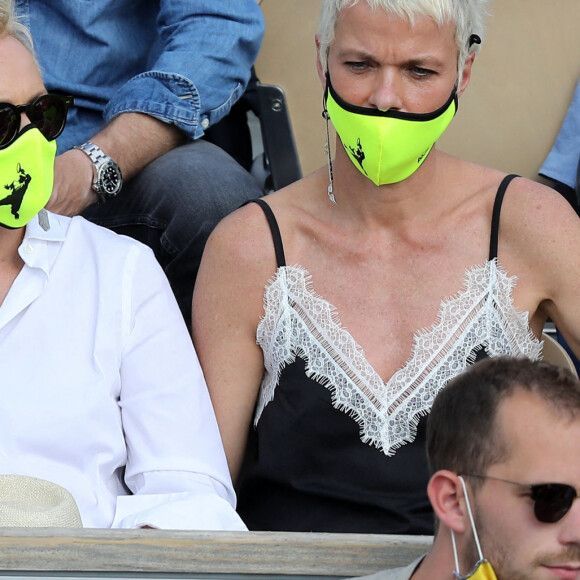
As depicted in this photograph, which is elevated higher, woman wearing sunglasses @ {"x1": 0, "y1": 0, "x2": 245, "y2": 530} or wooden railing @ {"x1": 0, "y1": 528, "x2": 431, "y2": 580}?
wooden railing @ {"x1": 0, "y1": 528, "x2": 431, "y2": 580}

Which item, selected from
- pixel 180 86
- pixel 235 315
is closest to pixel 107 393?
pixel 235 315

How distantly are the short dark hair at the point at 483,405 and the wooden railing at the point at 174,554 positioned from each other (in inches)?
7.0

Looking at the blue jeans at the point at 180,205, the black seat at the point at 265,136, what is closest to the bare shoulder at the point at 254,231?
the blue jeans at the point at 180,205

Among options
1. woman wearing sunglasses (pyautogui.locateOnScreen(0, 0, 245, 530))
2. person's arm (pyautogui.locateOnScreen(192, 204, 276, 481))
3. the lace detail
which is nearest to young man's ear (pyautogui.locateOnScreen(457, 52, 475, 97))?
the lace detail

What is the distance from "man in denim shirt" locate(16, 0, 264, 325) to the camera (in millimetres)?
2496

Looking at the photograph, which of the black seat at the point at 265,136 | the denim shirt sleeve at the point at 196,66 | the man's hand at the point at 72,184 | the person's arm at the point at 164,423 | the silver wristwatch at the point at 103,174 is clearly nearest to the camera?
the person's arm at the point at 164,423

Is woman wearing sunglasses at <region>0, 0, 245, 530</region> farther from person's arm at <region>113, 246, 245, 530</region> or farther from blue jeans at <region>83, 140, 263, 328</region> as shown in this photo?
→ blue jeans at <region>83, 140, 263, 328</region>

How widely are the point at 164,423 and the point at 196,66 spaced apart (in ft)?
3.45

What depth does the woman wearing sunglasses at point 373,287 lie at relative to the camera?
2.11 m

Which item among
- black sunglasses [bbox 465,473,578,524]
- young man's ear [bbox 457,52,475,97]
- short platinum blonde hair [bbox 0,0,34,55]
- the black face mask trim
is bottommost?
black sunglasses [bbox 465,473,578,524]

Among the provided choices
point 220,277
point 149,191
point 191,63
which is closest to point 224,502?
point 220,277

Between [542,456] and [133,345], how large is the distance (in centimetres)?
89

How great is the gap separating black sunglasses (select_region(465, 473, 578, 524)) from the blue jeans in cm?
132

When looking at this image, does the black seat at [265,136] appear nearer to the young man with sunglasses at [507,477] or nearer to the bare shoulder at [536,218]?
the bare shoulder at [536,218]
